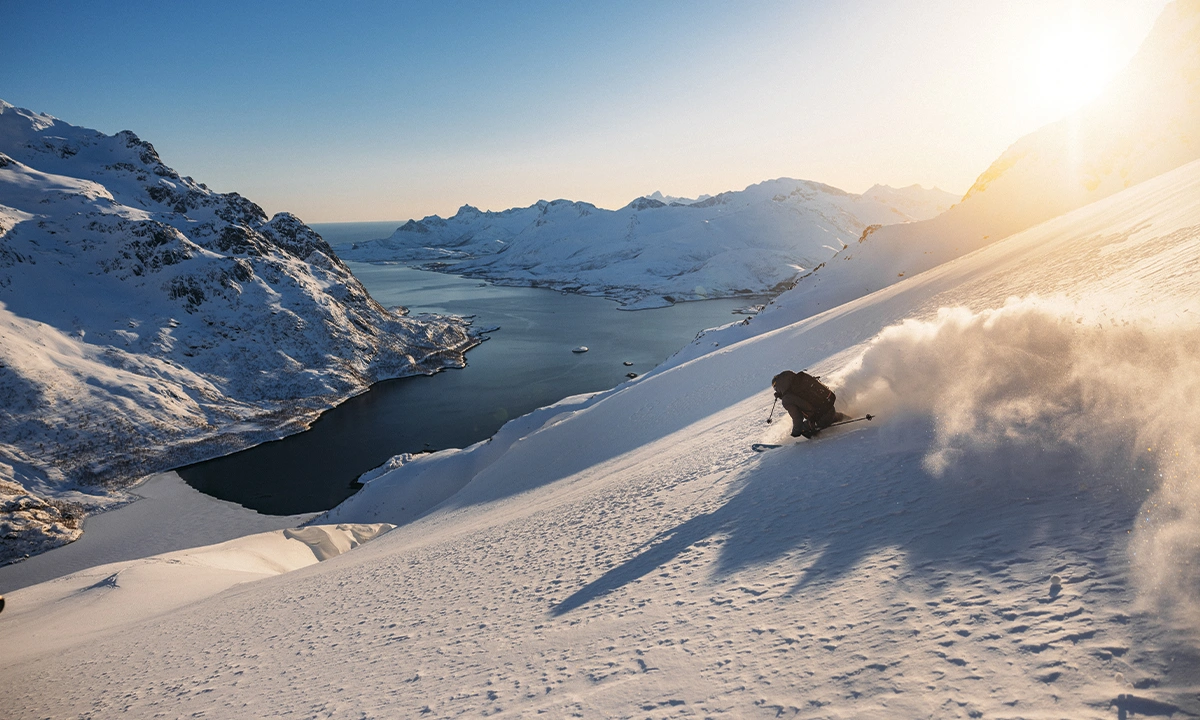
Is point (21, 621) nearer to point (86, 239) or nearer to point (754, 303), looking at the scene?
point (86, 239)

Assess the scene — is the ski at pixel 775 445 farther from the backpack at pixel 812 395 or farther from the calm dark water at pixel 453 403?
the calm dark water at pixel 453 403

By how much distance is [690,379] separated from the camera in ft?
101

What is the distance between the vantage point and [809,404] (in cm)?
1273

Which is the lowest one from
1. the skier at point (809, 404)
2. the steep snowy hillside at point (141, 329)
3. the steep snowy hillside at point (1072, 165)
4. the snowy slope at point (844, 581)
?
the snowy slope at point (844, 581)

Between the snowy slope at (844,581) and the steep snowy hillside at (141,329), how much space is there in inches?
1835

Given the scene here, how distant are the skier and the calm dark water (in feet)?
151

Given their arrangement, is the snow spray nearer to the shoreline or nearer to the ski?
the ski

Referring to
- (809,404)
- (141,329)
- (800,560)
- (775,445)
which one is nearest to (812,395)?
(809,404)

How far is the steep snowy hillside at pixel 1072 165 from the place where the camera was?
39906mm

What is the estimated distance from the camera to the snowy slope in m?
4.68

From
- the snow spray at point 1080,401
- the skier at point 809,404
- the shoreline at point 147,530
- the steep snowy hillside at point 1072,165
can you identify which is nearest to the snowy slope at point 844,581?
the snow spray at point 1080,401

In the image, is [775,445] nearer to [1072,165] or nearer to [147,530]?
[1072,165]

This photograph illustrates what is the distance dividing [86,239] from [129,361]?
89.5 feet

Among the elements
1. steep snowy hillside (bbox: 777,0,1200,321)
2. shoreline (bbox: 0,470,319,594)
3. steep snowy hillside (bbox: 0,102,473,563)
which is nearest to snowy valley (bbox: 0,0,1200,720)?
shoreline (bbox: 0,470,319,594)
